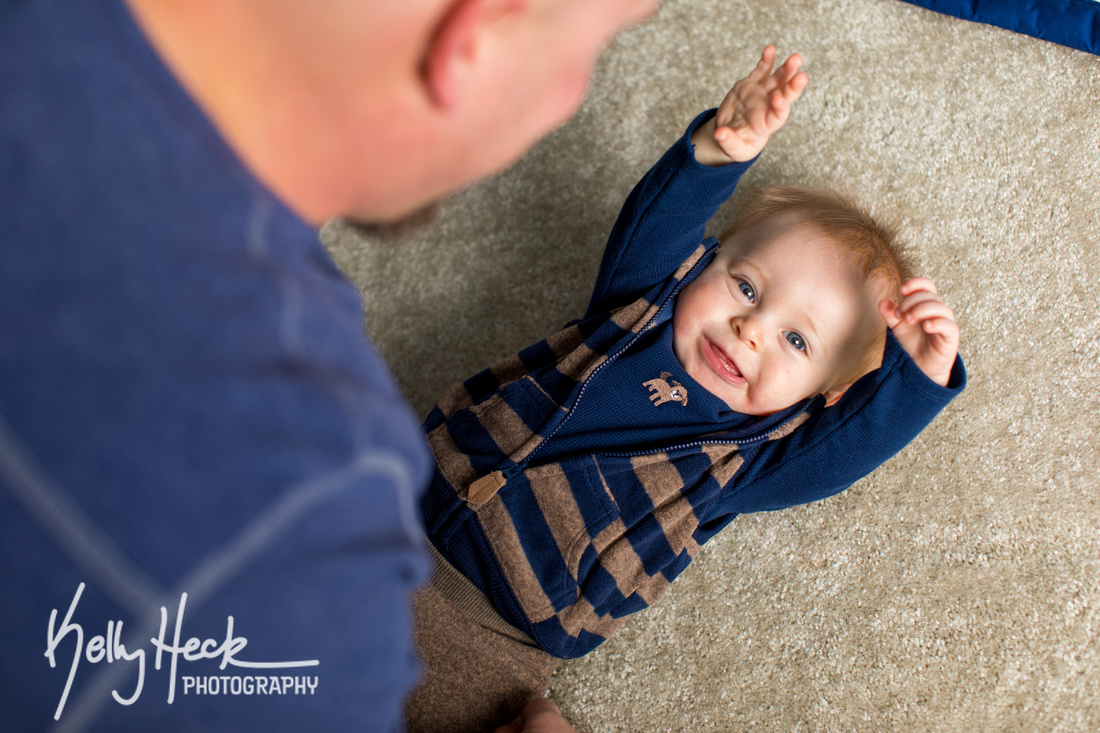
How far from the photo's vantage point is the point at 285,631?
0.39 metres

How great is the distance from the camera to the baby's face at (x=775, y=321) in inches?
38.0

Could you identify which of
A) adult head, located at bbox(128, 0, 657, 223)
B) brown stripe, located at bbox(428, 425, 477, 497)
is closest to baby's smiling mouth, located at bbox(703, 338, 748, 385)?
brown stripe, located at bbox(428, 425, 477, 497)

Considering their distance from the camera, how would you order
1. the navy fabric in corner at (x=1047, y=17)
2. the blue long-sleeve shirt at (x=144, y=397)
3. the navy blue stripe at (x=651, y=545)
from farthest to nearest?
the navy fabric in corner at (x=1047, y=17), the navy blue stripe at (x=651, y=545), the blue long-sleeve shirt at (x=144, y=397)

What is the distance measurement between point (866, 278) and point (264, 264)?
0.84 meters

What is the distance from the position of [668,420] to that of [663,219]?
0.27m

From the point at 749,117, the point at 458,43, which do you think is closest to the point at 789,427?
the point at 749,117

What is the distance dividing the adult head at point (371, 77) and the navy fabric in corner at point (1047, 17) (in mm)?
1100

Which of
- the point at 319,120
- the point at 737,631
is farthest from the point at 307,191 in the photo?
the point at 737,631

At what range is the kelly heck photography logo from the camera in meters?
0.36

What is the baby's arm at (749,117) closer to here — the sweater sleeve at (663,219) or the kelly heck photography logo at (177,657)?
the sweater sleeve at (663,219)

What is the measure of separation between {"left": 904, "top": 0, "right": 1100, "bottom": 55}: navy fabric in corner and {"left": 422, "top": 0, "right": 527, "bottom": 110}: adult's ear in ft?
3.90

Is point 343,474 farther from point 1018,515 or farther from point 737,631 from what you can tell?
point 1018,515

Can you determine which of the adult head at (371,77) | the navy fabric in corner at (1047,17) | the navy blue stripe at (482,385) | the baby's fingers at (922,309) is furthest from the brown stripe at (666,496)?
the navy fabric in corner at (1047,17)

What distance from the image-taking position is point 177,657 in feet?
1.30
